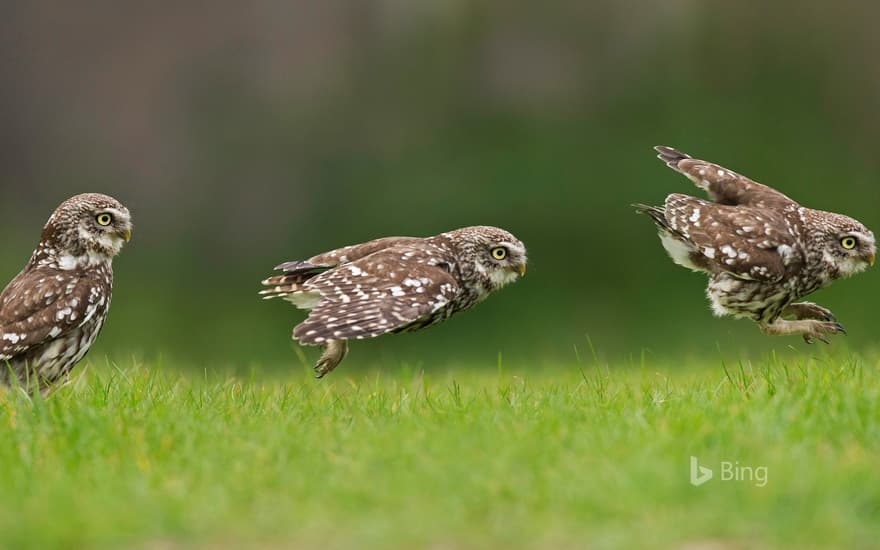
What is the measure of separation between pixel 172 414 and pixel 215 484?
1.41 meters

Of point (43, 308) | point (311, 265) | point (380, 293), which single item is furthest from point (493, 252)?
point (43, 308)

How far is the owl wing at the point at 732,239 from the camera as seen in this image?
9383 mm

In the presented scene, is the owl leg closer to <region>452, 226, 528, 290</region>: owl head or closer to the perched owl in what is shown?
the perched owl

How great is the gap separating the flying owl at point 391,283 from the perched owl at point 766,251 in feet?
5.53

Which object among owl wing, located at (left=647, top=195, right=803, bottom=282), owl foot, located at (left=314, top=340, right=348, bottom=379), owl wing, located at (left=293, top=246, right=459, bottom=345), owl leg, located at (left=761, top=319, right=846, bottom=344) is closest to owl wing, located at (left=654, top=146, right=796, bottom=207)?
owl wing, located at (left=647, top=195, right=803, bottom=282)

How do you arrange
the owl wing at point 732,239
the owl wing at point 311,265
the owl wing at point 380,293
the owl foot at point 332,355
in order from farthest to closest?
the owl wing at point 732,239 < the owl wing at point 311,265 < the owl foot at point 332,355 < the owl wing at point 380,293

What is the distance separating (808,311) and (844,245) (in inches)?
30.8

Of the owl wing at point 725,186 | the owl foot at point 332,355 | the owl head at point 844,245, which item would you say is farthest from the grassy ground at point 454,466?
the owl wing at point 725,186

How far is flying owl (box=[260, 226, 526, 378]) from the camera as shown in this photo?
315 inches

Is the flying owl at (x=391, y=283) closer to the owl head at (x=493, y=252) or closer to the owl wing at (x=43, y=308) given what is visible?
the owl head at (x=493, y=252)

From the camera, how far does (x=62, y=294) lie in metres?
7.69

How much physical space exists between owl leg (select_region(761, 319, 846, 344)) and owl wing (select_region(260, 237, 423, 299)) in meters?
3.56

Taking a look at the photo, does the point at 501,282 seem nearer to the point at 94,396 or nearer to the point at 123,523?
the point at 94,396

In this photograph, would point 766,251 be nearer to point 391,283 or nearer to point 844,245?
point 844,245
